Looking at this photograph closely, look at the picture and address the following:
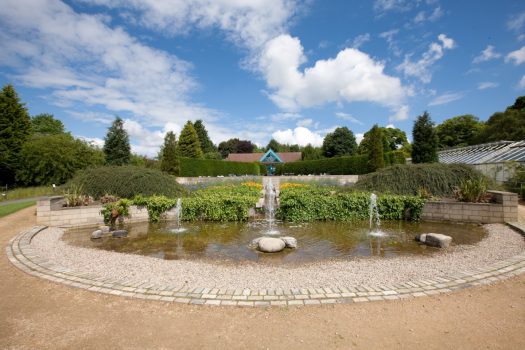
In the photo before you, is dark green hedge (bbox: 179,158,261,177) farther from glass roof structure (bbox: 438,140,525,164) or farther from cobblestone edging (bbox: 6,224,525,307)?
cobblestone edging (bbox: 6,224,525,307)

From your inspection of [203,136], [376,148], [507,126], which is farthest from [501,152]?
[203,136]

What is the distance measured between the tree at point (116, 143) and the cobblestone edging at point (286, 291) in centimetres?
2655

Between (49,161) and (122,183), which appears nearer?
(122,183)

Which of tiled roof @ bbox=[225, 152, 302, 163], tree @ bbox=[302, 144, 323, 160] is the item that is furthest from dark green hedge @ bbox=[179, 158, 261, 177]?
tiled roof @ bbox=[225, 152, 302, 163]

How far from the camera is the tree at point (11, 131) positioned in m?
24.0

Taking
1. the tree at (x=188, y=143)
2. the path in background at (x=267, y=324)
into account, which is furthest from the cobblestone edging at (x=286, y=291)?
the tree at (x=188, y=143)

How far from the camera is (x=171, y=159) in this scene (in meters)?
28.8

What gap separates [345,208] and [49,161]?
22.4 metres

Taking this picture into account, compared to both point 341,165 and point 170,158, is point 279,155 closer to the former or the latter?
point 341,165

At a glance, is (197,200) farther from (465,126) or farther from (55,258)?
(465,126)

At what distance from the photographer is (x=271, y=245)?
6.75m

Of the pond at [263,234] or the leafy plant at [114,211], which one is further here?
the leafy plant at [114,211]

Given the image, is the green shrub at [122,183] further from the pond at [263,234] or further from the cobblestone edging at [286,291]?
the cobblestone edging at [286,291]

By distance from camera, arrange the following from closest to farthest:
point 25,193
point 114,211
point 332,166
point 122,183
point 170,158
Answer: point 114,211
point 122,183
point 25,193
point 170,158
point 332,166
